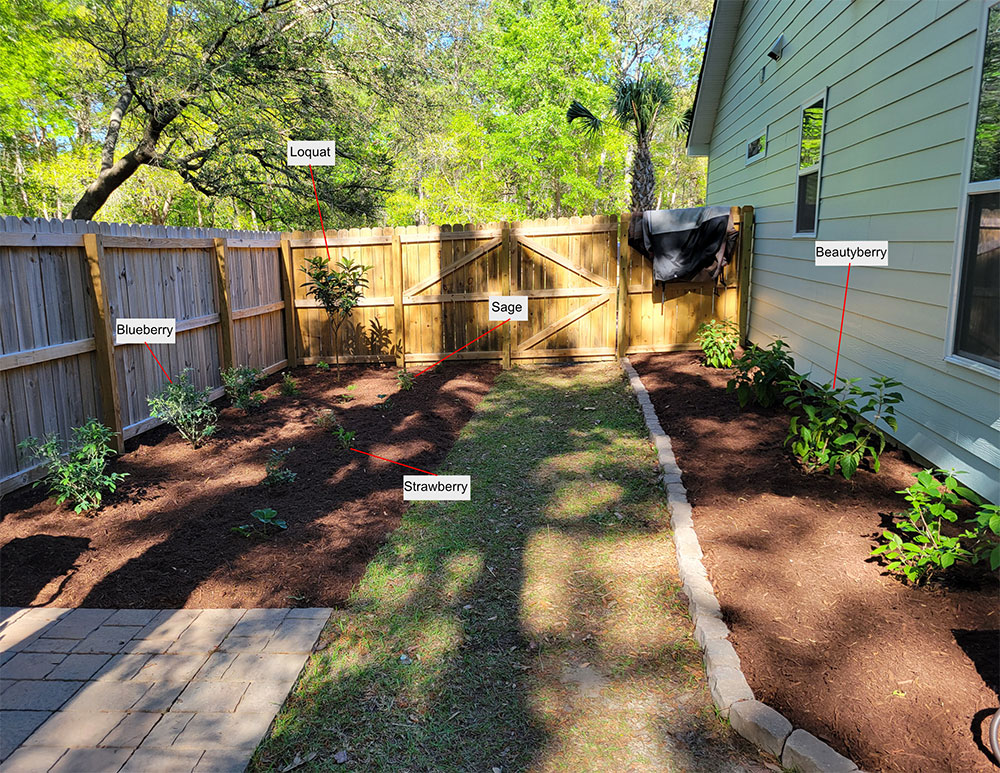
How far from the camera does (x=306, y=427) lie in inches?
258

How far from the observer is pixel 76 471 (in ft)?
14.5

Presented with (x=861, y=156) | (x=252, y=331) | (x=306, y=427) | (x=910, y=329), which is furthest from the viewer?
(x=252, y=331)

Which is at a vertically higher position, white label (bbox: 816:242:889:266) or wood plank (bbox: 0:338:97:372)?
white label (bbox: 816:242:889:266)

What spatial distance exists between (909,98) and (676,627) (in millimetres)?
4242

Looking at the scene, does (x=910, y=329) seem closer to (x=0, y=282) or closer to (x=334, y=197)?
(x=0, y=282)

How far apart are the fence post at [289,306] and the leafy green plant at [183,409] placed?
3527 millimetres

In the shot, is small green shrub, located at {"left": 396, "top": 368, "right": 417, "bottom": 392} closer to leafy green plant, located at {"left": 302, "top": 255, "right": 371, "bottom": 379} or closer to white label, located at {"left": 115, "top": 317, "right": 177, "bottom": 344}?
leafy green plant, located at {"left": 302, "top": 255, "right": 371, "bottom": 379}

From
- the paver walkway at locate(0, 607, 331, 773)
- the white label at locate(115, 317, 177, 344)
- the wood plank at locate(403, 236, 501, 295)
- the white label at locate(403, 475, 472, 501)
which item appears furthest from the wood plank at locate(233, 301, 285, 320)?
the paver walkway at locate(0, 607, 331, 773)

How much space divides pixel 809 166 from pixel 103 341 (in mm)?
7245

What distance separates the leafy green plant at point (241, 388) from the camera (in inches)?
277

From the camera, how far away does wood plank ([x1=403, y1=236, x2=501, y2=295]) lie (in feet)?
31.1

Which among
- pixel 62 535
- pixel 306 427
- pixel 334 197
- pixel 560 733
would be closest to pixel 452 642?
pixel 560 733

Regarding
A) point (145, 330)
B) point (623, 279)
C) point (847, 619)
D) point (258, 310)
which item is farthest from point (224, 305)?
point (847, 619)

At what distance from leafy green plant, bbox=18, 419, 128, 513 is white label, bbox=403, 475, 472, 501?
2.02m
